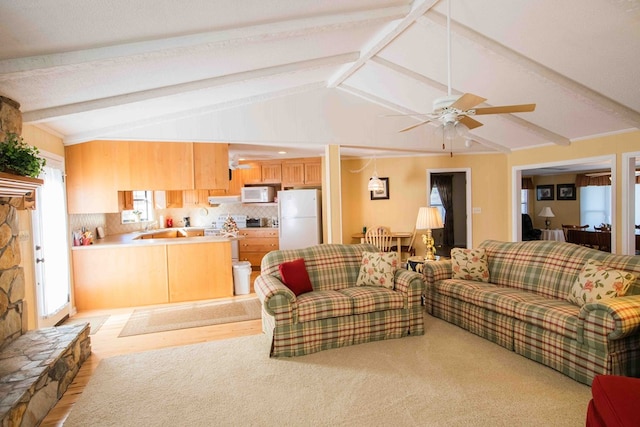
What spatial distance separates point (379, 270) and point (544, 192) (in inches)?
339

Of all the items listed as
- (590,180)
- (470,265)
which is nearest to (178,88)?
(470,265)

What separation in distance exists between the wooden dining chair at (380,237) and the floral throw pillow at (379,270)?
320 centimetres

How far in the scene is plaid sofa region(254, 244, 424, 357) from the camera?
310cm

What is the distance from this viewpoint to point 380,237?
698cm

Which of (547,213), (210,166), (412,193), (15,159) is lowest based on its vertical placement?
(547,213)

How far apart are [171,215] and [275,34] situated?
19.7 ft

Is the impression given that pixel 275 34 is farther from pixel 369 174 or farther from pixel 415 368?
pixel 369 174

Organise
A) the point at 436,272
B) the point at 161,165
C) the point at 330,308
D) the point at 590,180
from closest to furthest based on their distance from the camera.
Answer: the point at 330,308 → the point at 436,272 → the point at 161,165 → the point at 590,180

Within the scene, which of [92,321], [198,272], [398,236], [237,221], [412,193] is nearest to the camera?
[92,321]

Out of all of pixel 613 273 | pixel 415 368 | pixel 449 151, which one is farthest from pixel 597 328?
pixel 449 151

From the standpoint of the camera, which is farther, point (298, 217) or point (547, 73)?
point (298, 217)

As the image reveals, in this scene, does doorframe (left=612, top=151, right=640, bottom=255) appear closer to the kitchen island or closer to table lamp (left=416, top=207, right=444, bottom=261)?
table lamp (left=416, top=207, right=444, bottom=261)

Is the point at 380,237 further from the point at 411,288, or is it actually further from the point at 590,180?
the point at 590,180

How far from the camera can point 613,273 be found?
9.18 feet
